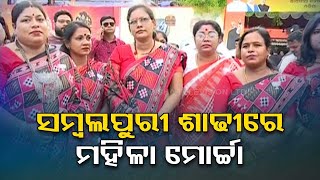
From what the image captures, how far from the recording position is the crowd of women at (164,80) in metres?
3.45

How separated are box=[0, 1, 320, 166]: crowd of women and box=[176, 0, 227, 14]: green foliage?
0.37ft

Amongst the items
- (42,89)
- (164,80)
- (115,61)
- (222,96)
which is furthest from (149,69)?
(42,89)

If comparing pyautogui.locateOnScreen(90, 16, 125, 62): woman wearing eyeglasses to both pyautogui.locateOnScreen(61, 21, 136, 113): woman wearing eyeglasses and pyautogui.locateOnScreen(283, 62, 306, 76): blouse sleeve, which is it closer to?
pyautogui.locateOnScreen(61, 21, 136, 113): woman wearing eyeglasses

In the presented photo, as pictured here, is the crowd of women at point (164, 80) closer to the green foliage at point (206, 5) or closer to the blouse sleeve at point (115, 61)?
the blouse sleeve at point (115, 61)

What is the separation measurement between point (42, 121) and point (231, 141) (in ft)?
3.77

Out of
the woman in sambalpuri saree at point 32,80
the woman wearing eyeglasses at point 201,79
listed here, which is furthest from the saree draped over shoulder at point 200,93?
the woman in sambalpuri saree at point 32,80

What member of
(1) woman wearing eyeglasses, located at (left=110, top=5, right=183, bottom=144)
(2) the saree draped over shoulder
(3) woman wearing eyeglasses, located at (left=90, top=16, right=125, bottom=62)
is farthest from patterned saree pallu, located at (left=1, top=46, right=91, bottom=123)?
(2) the saree draped over shoulder

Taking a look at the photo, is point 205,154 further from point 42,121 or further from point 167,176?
point 42,121

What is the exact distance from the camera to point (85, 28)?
3459 millimetres

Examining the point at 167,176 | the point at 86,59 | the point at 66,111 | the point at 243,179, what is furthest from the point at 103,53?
the point at 243,179

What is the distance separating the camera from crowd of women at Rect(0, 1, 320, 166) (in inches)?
136

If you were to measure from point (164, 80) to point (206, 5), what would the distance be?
51cm

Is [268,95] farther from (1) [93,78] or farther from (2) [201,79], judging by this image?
(1) [93,78]

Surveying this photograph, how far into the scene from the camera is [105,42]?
349cm
